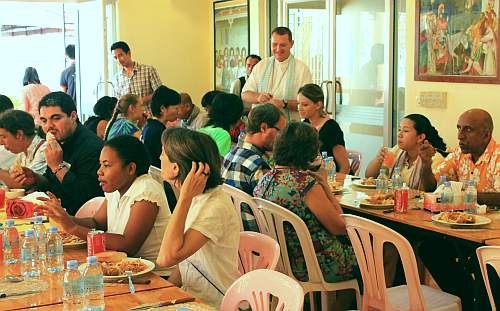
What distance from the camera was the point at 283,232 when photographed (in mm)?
3891

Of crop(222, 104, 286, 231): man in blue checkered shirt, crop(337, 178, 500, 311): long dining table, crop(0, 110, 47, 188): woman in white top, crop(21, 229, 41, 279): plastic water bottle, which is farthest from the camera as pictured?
crop(0, 110, 47, 188): woman in white top

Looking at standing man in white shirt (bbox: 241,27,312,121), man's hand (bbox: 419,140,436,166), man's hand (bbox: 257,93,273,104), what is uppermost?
standing man in white shirt (bbox: 241,27,312,121)

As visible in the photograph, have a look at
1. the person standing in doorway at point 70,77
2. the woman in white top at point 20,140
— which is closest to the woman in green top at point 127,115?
the woman in white top at point 20,140

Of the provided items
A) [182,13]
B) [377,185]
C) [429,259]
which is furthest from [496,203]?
[182,13]

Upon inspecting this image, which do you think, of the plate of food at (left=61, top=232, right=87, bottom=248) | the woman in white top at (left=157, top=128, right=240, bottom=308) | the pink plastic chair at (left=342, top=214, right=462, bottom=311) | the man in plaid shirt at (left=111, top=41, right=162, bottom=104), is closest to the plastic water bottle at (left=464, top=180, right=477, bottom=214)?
the pink plastic chair at (left=342, top=214, right=462, bottom=311)

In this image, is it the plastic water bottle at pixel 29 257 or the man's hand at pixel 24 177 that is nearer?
the plastic water bottle at pixel 29 257

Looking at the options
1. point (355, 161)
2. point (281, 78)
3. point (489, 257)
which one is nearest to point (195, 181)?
point (489, 257)

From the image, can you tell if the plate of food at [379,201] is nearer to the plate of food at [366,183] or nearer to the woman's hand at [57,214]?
the plate of food at [366,183]

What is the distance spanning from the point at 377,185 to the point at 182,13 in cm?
624

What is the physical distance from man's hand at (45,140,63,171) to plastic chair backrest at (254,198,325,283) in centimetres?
121

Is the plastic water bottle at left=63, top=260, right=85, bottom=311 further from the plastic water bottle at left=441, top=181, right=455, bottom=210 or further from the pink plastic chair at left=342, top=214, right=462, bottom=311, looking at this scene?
the plastic water bottle at left=441, top=181, right=455, bottom=210

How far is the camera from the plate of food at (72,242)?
3295mm

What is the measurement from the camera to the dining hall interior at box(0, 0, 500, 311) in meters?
2.92

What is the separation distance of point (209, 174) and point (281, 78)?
13.5 feet
